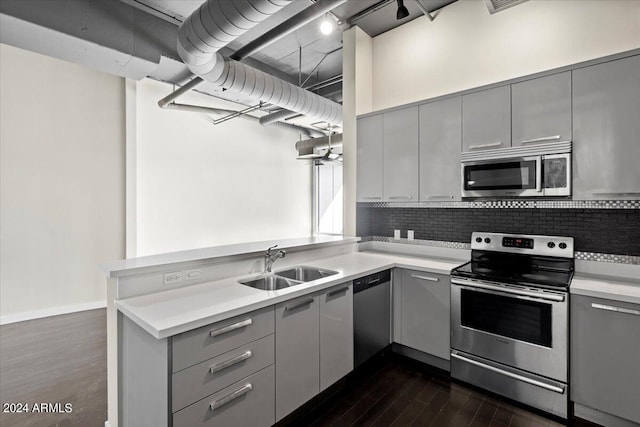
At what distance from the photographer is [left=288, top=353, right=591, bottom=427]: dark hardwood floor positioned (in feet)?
6.64

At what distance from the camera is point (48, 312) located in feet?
13.1

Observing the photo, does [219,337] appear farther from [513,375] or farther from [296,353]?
[513,375]

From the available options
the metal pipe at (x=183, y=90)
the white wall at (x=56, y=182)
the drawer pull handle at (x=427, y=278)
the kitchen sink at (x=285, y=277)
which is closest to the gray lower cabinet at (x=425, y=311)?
the drawer pull handle at (x=427, y=278)

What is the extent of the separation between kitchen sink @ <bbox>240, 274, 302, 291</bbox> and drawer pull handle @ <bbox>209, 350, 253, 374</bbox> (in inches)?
25.4

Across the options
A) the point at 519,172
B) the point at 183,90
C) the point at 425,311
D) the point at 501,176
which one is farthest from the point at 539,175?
the point at 183,90

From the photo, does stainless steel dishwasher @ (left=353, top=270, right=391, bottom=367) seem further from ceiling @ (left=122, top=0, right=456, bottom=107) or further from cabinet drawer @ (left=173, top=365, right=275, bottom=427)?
ceiling @ (left=122, top=0, right=456, bottom=107)

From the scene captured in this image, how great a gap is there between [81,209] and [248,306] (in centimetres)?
399

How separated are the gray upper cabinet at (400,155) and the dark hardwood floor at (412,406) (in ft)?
5.45

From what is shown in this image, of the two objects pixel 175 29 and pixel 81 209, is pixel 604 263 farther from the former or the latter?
pixel 81 209

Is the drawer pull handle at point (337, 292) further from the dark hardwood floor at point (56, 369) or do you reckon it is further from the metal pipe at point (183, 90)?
the metal pipe at point (183, 90)

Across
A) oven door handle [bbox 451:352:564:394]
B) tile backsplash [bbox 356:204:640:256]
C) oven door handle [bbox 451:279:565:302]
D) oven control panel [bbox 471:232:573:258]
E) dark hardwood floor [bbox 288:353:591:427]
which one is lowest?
dark hardwood floor [bbox 288:353:591:427]

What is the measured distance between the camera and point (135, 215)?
462cm

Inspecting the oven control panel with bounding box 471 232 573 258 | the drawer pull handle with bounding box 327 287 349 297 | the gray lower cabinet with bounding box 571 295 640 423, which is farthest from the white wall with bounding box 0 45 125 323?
the gray lower cabinet with bounding box 571 295 640 423

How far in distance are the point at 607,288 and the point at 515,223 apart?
892 mm
